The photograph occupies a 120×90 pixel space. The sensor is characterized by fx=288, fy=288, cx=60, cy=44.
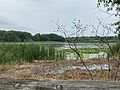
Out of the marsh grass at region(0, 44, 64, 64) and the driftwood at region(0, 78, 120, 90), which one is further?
the marsh grass at region(0, 44, 64, 64)

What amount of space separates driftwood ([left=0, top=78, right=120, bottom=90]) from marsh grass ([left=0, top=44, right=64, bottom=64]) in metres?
12.7

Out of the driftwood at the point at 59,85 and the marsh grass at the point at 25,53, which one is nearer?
the driftwood at the point at 59,85

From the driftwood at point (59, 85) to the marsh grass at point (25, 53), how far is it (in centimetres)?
1270

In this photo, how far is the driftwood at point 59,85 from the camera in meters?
2.20

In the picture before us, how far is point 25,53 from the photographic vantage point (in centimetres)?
1675

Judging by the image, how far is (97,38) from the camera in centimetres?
614

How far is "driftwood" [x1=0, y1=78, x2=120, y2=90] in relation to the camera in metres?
2.20

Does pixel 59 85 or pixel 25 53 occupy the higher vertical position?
pixel 59 85

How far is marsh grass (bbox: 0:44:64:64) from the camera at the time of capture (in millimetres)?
15703

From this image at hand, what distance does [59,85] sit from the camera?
222cm

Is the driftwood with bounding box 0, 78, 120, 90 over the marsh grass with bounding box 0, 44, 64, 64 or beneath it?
over

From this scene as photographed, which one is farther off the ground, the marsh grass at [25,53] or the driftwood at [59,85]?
the driftwood at [59,85]

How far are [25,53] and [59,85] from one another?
1467 cm

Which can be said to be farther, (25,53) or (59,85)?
(25,53)
